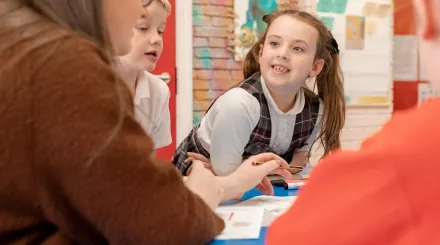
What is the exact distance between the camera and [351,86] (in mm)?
3854

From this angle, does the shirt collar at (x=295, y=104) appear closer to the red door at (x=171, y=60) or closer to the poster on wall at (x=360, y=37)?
the red door at (x=171, y=60)

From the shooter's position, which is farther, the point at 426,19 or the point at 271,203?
the point at 271,203

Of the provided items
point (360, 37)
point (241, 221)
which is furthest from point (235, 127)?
point (360, 37)

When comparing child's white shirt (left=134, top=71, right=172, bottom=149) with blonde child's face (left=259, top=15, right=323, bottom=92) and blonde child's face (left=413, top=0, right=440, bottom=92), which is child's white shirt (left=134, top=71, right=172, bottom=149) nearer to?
blonde child's face (left=259, top=15, right=323, bottom=92)

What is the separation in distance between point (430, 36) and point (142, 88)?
4.92 feet

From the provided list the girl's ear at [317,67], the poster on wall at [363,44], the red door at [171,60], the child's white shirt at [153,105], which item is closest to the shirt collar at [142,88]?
the child's white shirt at [153,105]

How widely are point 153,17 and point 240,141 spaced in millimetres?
513

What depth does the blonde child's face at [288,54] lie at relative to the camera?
79.5 inches

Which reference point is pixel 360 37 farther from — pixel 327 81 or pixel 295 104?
pixel 295 104

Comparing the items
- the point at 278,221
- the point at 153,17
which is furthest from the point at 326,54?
the point at 278,221

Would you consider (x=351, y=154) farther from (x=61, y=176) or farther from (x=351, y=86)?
(x=351, y=86)

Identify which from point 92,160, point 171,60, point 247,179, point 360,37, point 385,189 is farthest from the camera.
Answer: point 360,37

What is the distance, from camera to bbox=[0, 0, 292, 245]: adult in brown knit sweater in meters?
0.61

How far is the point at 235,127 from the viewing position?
187 cm
